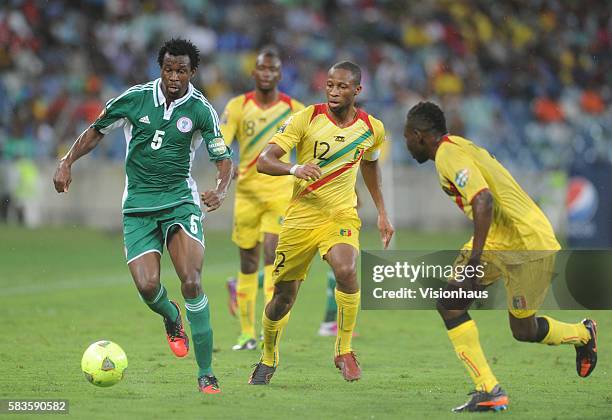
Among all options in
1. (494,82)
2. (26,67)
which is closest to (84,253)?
(26,67)

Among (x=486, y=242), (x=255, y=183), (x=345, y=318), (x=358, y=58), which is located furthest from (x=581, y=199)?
(x=486, y=242)

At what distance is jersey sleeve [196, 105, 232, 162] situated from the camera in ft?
30.5

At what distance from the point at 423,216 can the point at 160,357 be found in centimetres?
1568

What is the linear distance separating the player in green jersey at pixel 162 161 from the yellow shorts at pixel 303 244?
2.36 feet

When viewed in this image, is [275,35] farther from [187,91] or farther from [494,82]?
[187,91]

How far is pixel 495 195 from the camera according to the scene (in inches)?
328

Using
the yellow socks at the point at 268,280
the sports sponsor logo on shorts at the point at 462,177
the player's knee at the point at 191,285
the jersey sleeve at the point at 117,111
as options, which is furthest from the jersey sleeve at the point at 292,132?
the yellow socks at the point at 268,280

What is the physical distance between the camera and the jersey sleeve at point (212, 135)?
30.5 feet

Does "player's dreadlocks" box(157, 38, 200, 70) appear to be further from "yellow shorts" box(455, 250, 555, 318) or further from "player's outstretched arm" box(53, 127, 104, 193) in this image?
"yellow shorts" box(455, 250, 555, 318)

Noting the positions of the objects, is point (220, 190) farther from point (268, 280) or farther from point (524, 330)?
point (268, 280)

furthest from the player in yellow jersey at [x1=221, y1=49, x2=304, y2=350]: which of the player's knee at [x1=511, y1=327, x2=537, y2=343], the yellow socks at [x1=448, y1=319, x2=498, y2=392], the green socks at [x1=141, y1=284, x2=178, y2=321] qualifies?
the yellow socks at [x1=448, y1=319, x2=498, y2=392]

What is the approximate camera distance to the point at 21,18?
94.0ft

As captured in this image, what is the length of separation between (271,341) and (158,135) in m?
1.95

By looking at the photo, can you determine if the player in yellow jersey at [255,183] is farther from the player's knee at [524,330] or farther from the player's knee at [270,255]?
the player's knee at [524,330]
